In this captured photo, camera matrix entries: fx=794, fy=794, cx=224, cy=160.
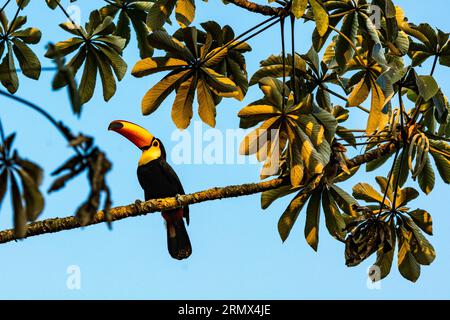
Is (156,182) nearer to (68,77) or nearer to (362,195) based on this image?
(362,195)

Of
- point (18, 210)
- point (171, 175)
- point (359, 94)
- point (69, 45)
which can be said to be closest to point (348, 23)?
point (359, 94)

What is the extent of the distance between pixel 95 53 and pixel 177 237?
2.04 meters

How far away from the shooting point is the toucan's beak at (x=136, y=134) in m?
7.45

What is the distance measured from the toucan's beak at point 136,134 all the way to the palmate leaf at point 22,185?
15.3 ft

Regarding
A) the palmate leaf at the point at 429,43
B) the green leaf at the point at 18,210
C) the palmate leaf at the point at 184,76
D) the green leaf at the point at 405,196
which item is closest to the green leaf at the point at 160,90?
the palmate leaf at the point at 184,76

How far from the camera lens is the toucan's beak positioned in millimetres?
7445

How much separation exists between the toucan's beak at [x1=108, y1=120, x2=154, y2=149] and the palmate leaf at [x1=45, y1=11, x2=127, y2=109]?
1.21 m

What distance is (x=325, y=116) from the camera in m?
5.28

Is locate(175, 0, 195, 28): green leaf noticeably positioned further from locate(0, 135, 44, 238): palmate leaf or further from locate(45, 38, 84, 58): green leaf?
locate(0, 135, 44, 238): palmate leaf

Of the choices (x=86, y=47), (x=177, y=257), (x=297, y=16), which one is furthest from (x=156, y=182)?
(x=297, y=16)

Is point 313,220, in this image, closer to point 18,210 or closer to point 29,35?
point 29,35

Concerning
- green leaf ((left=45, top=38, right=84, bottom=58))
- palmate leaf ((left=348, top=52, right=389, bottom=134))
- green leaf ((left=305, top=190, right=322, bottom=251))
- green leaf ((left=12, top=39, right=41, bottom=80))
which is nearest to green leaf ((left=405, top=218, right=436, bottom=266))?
green leaf ((left=305, top=190, right=322, bottom=251))

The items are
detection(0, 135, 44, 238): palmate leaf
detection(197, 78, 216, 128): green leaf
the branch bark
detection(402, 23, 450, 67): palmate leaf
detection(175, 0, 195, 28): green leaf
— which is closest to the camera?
detection(0, 135, 44, 238): palmate leaf

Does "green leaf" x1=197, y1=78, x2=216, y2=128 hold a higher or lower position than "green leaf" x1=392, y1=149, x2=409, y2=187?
higher
